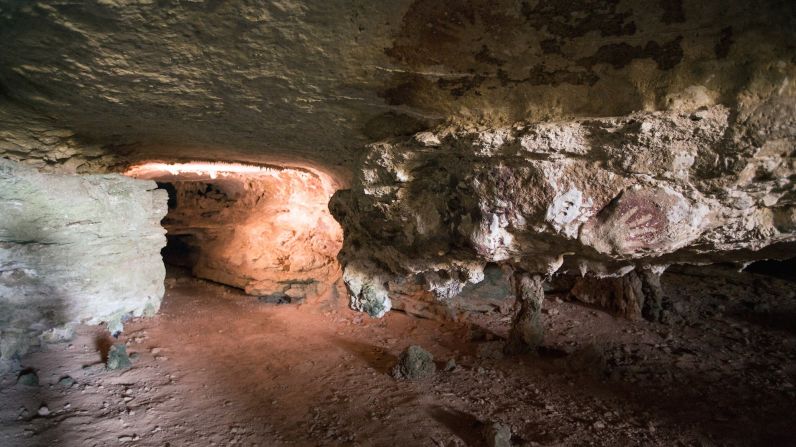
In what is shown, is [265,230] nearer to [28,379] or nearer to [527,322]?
[28,379]

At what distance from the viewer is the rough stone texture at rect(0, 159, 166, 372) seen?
329 cm

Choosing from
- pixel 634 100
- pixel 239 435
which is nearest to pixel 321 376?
pixel 239 435

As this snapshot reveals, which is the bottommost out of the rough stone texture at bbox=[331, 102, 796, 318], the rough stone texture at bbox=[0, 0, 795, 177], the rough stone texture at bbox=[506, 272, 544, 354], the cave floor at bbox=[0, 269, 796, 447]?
the cave floor at bbox=[0, 269, 796, 447]

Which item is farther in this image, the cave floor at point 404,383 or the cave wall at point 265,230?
the cave wall at point 265,230

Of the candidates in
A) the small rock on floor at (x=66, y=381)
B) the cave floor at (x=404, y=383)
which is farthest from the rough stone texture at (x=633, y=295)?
the small rock on floor at (x=66, y=381)

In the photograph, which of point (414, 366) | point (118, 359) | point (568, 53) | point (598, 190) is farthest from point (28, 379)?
point (568, 53)

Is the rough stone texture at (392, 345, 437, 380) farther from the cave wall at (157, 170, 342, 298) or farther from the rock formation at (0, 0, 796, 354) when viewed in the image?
the cave wall at (157, 170, 342, 298)

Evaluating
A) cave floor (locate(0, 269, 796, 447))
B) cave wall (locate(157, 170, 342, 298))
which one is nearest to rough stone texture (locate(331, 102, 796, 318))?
cave floor (locate(0, 269, 796, 447))

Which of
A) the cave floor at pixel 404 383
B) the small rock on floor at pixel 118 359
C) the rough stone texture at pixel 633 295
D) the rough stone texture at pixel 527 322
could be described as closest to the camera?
the cave floor at pixel 404 383

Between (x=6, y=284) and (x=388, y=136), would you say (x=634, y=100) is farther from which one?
(x=6, y=284)

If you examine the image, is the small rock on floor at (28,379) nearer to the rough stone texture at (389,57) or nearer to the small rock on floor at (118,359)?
the small rock on floor at (118,359)

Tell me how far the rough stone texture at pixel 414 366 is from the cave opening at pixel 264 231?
2892mm

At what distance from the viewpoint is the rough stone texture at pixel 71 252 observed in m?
3.29

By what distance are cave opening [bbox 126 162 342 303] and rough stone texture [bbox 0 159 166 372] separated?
8.12 ft
